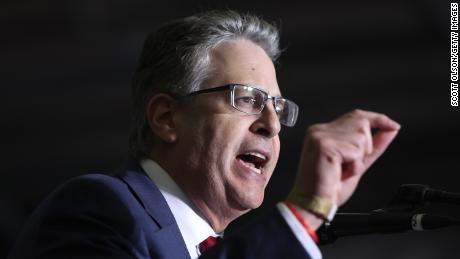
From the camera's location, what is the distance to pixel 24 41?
4273mm

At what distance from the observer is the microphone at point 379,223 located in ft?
4.67

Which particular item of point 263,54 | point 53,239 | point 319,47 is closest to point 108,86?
point 319,47

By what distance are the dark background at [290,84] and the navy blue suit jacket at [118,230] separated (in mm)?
2298

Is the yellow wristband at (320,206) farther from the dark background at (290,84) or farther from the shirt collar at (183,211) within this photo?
the dark background at (290,84)

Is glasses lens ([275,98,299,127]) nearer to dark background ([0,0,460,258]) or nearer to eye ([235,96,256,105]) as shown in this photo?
eye ([235,96,256,105])

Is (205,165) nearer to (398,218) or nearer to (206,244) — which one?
(206,244)

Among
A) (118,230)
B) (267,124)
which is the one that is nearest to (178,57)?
(267,124)

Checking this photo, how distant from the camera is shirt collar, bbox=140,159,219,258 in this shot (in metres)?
1.74

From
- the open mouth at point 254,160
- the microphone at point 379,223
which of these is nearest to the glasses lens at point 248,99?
the open mouth at point 254,160

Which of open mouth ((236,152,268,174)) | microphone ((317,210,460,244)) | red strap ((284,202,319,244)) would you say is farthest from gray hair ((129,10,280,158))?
red strap ((284,202,319,244))

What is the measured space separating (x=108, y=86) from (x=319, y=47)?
51.7 inches

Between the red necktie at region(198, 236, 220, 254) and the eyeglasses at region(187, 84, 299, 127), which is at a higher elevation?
the eyeglasses at region(187, 84, 299, 127)

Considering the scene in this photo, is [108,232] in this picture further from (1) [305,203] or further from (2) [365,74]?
(2) [365,74]

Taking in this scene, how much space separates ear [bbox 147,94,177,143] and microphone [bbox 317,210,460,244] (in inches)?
20.9
